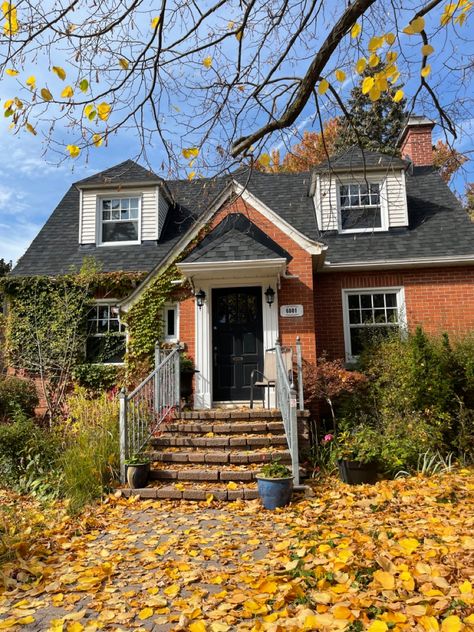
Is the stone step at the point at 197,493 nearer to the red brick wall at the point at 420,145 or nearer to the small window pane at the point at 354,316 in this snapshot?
the small window pane at the point at 354,316

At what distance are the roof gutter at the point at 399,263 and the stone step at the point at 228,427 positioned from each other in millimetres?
4236

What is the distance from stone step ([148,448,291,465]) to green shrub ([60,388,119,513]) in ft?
2.35

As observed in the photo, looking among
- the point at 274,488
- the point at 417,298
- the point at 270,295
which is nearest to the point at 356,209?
the point at 417,298

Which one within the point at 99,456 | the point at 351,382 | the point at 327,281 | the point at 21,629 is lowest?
the point at 21,629

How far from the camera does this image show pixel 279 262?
8758mm

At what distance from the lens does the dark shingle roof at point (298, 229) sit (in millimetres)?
10852

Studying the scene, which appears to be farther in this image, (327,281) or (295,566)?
(327,281)

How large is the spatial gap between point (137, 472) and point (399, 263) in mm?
7230

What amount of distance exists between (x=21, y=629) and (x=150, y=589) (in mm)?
903

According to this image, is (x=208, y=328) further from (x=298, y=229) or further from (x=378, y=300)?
(x=378, y=300)

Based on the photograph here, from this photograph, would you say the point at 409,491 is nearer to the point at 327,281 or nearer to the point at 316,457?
the point at 316,457

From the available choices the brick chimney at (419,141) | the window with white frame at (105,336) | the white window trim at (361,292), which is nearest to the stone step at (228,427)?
the white window trim at (361,292)

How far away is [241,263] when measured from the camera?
29.3 ft

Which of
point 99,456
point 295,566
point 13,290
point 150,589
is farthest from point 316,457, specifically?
point 13,290
